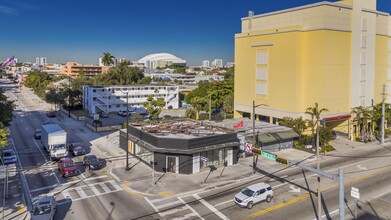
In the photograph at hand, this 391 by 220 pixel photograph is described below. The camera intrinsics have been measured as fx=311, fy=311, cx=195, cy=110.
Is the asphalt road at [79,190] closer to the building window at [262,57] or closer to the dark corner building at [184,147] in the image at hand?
the dark corner building at [184,147]

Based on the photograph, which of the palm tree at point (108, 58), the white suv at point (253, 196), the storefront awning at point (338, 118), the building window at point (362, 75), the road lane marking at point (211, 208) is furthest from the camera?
the palm tree at point (108, 58)

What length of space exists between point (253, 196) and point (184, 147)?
1126cm

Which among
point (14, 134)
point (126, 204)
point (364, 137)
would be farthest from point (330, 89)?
point (14, 134)

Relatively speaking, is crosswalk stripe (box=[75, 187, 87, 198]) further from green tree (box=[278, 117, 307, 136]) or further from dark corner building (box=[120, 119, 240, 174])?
green tree (box=[278, 117, 307, 136])

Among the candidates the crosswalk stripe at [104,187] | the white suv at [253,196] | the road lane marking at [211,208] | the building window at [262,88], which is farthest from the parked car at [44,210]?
the building window at [262,88]

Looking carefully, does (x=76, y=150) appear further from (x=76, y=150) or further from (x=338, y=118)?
(x=338, y=118)

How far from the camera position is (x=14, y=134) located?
59.0m

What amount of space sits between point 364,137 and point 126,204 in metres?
46.1

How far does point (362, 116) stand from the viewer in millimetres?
57625

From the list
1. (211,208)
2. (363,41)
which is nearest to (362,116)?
(363,41)

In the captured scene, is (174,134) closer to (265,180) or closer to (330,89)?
(265,180)

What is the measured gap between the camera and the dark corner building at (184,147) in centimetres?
3625

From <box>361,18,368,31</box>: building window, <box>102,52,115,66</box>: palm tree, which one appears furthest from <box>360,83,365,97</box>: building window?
<box>102,52,115,66</box>: palm tree

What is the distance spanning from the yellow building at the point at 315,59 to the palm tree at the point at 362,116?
1414mm
